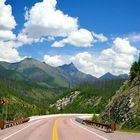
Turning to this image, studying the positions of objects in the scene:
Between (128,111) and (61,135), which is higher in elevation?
(128,111)

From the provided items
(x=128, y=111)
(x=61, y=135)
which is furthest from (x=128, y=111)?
(x=61, y=135)

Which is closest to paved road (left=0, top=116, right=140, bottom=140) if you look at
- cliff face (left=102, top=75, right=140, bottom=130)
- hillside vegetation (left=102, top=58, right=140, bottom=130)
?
hillside vegetation (left=102, top=58, right=140, bottom=130)

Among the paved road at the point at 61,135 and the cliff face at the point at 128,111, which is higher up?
the cliff face at the point at 128,111

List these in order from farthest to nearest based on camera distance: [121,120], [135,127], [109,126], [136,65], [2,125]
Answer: [136,65], [121,120], [135,127], [2,125], [109,126]

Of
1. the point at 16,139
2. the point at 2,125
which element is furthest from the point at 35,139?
the point at 2,125

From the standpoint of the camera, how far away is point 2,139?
2406 centimetres

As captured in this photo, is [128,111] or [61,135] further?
[128,111]

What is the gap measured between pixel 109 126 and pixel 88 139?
11.3 meters

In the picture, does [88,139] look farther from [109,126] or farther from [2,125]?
[2,125]

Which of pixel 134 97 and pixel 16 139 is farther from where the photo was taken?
pixel 134 97

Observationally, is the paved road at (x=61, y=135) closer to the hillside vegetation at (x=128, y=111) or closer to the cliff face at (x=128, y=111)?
the hillside vegetation at (x=128, y=111)

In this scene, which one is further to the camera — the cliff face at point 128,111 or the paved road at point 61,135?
the cliff face at point 128,111

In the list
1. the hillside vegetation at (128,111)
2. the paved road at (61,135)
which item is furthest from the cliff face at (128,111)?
the paved road at (61,135)

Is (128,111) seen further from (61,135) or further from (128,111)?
(61,135)
